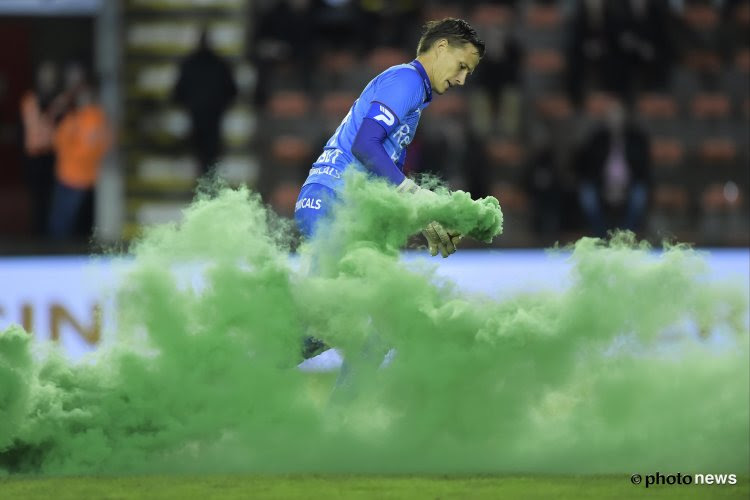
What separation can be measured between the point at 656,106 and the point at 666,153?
56 centimetres

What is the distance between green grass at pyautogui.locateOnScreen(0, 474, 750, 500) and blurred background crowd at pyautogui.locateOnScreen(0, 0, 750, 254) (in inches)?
288

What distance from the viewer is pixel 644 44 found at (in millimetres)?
14539

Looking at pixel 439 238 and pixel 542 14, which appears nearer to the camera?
pixel 439 238

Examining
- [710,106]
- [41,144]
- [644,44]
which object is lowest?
[41,144]

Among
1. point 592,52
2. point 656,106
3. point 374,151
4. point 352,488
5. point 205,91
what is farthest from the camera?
point 656,106

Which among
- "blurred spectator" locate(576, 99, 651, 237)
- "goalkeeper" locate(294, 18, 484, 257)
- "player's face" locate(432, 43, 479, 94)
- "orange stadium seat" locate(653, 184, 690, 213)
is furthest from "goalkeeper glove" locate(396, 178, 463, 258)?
"orange stadium seat" locate(653, 184, 690, 213)

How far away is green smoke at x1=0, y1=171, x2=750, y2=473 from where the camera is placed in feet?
20.4

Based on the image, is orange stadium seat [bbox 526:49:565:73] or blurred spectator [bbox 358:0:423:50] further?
orange stadium seat [bbox 526:49:565:73]

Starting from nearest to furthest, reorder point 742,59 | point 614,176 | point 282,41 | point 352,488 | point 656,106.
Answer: point 352,488, point 614,176, point 282,41, point 656,106, point 742,59

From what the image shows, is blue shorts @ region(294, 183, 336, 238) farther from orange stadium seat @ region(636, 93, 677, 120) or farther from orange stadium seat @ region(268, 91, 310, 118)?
orange stadium seat @ region(636, 93, 677, 120)

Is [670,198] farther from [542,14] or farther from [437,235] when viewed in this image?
[437,235]

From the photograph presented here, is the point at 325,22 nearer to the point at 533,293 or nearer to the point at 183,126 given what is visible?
the point at 183,126

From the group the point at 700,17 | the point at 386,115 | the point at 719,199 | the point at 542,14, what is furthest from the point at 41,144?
the point at 386,115

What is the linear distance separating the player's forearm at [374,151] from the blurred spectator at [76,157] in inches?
309
